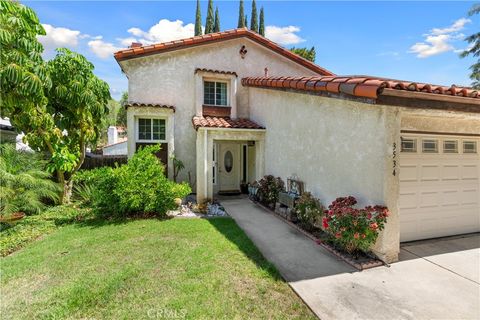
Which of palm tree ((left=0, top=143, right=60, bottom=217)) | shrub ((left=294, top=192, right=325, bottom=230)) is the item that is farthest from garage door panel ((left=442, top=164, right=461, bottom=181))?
palm tree ((left=0, top=143, right=60, bottom=217))

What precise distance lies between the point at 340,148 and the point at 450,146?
3.16m

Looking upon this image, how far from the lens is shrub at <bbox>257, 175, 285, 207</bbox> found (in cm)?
967

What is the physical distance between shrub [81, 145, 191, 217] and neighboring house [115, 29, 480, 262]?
191 centimetres

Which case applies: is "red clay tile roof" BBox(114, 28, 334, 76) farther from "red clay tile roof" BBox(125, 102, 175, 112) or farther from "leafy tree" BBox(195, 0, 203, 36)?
"leafy tree" BBox(195, 0, 203, 36)

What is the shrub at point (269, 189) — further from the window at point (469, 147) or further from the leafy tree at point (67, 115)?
the leafy tree at point (67, 115)

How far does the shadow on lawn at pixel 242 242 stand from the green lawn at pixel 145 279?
0.02 meters

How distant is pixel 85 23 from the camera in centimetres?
1019

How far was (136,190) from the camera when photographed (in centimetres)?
845

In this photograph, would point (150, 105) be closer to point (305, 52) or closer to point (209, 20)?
point (305, 52)

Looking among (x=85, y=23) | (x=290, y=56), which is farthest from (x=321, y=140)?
(x=85, y=23)

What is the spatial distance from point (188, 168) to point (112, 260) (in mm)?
7191

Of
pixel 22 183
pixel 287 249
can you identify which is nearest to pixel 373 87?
pixel 287 249

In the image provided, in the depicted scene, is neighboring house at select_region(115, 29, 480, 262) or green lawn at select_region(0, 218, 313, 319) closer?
green lawn at select_region(0, 218, 313, 319)

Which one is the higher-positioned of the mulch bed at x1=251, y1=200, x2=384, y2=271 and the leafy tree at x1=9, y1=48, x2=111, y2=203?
the leafy tree at x1=9, y1=48, x2=111, y2=203
